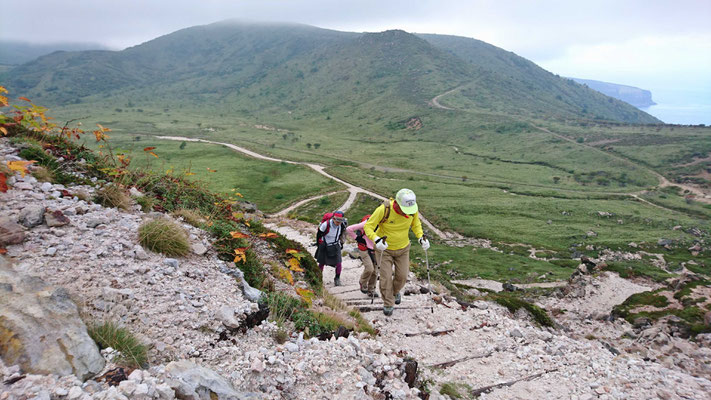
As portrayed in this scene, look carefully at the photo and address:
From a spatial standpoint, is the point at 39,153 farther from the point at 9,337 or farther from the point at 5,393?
the point at 5,393

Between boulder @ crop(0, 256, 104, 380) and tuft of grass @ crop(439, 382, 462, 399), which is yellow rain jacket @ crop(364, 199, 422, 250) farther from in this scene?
boulder @ crop(0, 256, 104, 380)

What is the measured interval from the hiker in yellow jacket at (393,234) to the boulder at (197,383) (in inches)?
203

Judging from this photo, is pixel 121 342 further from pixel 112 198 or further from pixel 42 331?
pixel 112 198

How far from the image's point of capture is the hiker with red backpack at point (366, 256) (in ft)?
36.5

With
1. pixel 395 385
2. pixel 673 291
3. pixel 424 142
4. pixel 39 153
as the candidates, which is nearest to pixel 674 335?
pixel 673 291

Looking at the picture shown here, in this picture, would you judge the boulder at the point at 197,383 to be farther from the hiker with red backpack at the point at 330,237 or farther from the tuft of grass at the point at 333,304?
the hiker with red backpack at the point at 330,237

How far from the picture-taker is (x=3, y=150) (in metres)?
8.17

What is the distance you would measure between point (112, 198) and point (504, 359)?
34.1 feet

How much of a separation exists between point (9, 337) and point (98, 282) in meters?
1.86

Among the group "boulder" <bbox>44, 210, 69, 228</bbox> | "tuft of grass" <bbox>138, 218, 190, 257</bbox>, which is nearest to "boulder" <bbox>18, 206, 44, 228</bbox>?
"boulder" <bbox>44, 210, 69, 228</bbox>

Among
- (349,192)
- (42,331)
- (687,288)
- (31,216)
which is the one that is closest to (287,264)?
(31,216)

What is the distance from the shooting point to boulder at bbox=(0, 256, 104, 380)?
3.81 m

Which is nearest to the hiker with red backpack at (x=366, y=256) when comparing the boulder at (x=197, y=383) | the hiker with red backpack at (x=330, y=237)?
the hiker with red backpack at (x=330, y=237)

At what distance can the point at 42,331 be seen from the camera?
163 inches
